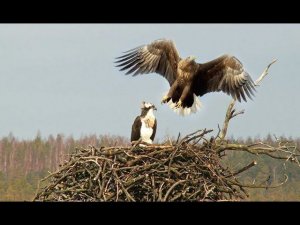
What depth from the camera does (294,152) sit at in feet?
19.5

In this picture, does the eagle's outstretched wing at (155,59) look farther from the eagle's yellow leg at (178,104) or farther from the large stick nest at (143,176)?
the large stick nest at (143,176)

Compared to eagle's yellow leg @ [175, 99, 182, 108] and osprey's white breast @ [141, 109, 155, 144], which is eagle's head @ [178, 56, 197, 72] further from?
osprey's white breast @ [141, 109, 155, 144]

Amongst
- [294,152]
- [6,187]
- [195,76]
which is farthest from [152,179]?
[6,187]

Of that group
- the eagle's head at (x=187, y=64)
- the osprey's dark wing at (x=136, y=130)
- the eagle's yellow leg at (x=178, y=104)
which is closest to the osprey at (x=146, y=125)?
the osprey's dark wing at (x=136, y=130)

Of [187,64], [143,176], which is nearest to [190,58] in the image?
[187,64]

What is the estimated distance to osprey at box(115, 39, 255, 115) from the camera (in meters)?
7.68

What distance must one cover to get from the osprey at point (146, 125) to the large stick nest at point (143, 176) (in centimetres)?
139

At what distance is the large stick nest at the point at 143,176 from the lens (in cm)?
490

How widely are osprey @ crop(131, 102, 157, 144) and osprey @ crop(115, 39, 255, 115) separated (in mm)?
757

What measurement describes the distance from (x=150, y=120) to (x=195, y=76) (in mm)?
1393

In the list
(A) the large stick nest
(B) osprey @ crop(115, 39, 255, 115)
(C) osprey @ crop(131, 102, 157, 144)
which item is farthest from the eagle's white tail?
(A) the large stick nest

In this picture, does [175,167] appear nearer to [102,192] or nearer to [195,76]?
[102,192]

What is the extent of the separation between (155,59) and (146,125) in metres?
1.60

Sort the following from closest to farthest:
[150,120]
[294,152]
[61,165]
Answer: [61,165], [294,152], [150,120]
